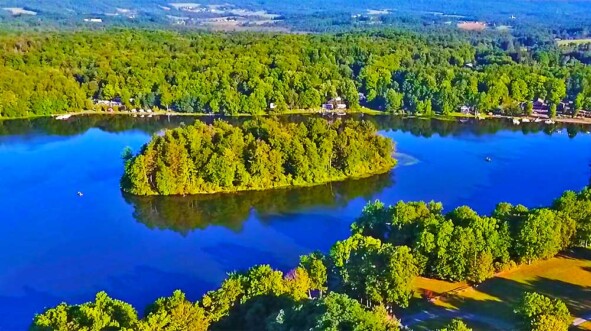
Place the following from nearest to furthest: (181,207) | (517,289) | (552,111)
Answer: (517,289)
(181,207)
(552,111)

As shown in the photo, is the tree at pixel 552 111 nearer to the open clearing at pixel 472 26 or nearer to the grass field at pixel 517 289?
the grass field at pixel 517 289

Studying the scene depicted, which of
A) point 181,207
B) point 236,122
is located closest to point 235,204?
point 181,207

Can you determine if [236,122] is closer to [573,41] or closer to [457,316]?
[457,316]

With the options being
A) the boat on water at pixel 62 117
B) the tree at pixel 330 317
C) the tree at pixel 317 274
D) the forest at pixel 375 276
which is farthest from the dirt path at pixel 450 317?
the boat on water at pixel 62 117

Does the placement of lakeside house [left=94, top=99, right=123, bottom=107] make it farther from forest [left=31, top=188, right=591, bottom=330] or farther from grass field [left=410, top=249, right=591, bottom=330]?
grass field [left=410, top=249, right=591, bottom=330]

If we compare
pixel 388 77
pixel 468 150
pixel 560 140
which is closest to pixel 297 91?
pixel 388 77

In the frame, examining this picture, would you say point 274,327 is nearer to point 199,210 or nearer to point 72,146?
point 199,210
